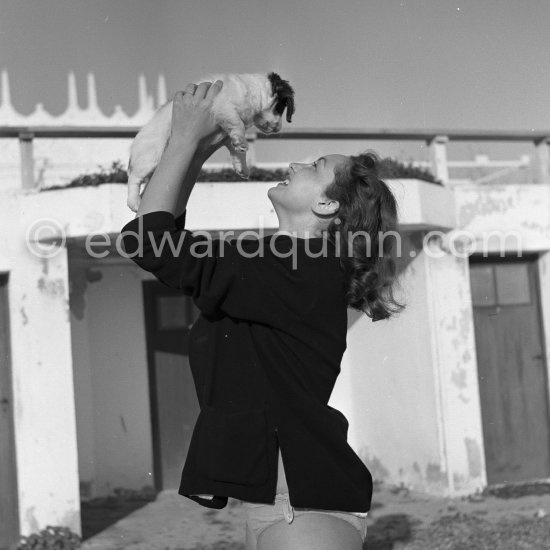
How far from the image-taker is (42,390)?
814 cm

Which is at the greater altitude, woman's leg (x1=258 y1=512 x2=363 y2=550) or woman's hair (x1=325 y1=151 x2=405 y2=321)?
woman's hair (x1=325 y1=151 x2=405 y2=321)

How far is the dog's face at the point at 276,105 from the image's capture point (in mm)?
2666

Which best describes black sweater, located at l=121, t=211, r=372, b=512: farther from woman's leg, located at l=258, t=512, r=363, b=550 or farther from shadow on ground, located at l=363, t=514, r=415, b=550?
shadow on ground, located at l=363, t=514, r=415, b=550

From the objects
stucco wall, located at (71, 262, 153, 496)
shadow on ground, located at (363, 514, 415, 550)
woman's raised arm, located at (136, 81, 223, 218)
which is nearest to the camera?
woman's raised arm, located at (136, 81, 223, 218)

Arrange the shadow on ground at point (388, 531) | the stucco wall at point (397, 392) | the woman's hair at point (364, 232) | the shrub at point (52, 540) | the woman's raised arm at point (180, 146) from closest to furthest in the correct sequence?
→ the woman's raised arm at point (180, 146), the woman's hair at point (364, 232), the shrub at point (52, 540), the shadow on ground at point (388, 531), the stucco wall at point (397, 392)

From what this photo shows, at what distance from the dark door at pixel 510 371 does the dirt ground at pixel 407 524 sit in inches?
14.1

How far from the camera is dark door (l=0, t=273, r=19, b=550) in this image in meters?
8.09

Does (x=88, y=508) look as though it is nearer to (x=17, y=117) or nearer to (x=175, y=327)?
(x=175, y=327)

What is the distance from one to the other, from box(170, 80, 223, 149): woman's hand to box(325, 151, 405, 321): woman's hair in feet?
1.23

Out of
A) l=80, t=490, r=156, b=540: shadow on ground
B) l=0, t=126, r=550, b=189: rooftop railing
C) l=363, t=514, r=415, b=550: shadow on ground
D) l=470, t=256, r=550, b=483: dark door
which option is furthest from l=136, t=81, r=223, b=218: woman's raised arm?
l=470, t=256, r=550, b=483: dark door

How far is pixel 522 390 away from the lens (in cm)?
1031

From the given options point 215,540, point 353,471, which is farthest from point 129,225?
point 215,540

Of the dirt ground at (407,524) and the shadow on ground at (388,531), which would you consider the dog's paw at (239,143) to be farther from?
the shadow on ground at (388,531)

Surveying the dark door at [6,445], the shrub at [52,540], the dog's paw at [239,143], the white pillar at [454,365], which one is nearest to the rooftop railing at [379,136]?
the white pillar at [454,365]
